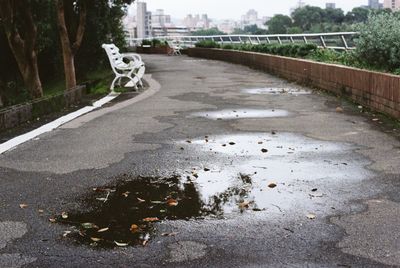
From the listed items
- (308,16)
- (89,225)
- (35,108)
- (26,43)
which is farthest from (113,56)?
(308,16)

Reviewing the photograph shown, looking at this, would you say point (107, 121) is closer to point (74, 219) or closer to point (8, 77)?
point (74, 219)

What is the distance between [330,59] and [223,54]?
14.5 metres

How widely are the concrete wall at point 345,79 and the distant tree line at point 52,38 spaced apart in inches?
247

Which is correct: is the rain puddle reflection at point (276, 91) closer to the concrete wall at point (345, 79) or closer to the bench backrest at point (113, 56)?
the concrete wall at point (345, 79)

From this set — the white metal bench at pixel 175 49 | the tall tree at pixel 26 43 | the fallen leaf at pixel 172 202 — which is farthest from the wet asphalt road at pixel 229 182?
the white metal bench at pixel 175 49

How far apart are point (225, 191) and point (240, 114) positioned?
4.92 meters

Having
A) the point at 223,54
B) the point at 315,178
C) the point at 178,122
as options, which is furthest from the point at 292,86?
the point at 223,54

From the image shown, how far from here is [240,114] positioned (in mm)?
10023

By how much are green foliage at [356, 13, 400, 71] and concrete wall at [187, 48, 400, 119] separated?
0.36 metres

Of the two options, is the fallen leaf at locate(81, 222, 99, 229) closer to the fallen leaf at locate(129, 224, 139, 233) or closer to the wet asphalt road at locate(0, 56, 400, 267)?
the wet asphalt road at locate(0, 56, 400, 267)

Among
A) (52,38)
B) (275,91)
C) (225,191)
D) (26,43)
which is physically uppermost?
(26,43)

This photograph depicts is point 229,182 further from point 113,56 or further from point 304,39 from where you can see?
point 304,39

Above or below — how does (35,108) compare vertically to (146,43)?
above

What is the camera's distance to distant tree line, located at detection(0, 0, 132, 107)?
15.5m
